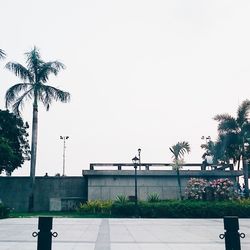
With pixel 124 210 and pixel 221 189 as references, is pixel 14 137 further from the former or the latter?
pixel 221 189

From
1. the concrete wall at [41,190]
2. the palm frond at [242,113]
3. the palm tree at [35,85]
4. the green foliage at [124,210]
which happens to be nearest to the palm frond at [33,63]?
the palm tree at [35,85]

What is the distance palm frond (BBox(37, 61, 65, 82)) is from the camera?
108ft

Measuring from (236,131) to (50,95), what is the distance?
66.7 ft

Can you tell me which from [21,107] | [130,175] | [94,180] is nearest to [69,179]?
[94,180]

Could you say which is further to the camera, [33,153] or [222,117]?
[222,117]

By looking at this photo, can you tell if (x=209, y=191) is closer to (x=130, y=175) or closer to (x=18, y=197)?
(x=130, y=175)

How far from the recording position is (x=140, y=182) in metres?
30.7

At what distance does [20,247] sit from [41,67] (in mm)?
26708

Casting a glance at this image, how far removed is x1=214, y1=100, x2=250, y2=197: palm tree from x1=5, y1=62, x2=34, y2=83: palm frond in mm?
20885

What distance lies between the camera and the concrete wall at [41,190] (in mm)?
32000

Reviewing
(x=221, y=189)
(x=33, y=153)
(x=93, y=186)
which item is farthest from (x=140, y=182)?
(x=33, y=153)

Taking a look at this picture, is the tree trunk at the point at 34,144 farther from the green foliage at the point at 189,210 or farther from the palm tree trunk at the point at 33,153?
the green foliage at the point at 189,210

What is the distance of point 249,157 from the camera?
1435 inches

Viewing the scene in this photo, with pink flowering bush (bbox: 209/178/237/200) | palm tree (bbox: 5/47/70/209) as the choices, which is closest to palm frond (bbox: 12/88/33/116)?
palm tree (bbox: 5/47/70/209)
